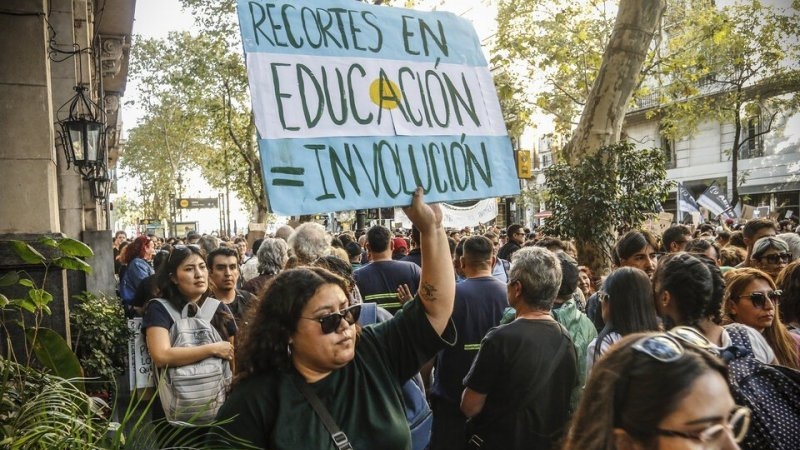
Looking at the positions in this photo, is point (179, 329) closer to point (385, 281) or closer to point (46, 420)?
point (46, 420)

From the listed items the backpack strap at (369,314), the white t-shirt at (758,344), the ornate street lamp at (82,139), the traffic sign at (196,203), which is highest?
the traffic sign at (196,203)

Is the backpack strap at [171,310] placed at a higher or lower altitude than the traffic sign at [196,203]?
lower

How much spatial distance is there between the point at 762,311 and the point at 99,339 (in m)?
5.88

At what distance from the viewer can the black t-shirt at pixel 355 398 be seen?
240cm

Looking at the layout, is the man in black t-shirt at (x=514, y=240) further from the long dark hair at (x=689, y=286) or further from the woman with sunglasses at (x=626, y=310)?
the long dark hair at (x=689, y=286)

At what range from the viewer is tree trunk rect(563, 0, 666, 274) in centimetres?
960

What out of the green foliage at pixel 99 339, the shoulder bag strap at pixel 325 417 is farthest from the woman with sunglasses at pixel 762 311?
the green foliage at pixel 99 339

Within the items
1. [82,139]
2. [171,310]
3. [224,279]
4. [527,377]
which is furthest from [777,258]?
[82,139]

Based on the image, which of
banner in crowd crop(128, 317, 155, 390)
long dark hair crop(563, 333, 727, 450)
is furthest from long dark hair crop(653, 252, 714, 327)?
banner in crowd crop(128, 317, 155, 390)

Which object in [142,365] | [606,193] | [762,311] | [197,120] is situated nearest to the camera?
[762,311]

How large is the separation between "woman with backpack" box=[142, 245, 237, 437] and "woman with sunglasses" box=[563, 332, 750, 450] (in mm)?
2498

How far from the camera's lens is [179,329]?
4.14 metres

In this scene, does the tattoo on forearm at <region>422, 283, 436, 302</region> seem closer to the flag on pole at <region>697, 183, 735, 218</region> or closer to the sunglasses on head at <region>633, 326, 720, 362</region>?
A: the sunglasses on head at <region>633, 326, 720, 362</region>

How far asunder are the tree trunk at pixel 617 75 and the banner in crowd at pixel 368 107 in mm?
6763
